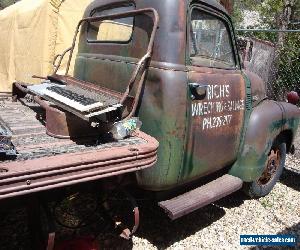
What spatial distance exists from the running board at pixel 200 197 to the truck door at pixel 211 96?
0.17m

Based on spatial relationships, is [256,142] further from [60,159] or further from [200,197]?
[60,159]

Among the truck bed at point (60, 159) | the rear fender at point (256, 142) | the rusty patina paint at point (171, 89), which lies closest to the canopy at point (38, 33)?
the rusty patina paint at point (171, 89)

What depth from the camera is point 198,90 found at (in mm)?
2932

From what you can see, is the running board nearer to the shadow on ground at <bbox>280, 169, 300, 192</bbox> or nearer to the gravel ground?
the gravel ground

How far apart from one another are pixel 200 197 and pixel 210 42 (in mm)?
1469

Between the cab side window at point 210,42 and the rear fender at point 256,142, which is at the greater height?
the cab side window at point 210,42

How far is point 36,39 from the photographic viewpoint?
23.8ft

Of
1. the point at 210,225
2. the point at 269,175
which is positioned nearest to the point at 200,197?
the point at 210,225

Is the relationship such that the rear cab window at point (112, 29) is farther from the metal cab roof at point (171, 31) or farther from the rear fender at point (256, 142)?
the rear fender at point (256, 142)

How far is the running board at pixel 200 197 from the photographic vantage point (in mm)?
2973

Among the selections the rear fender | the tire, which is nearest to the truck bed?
the rear fender

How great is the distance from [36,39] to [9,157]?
591 cm

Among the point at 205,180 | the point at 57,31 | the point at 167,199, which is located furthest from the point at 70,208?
the point at 57,31

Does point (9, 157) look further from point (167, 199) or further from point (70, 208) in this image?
point (70, 208)
